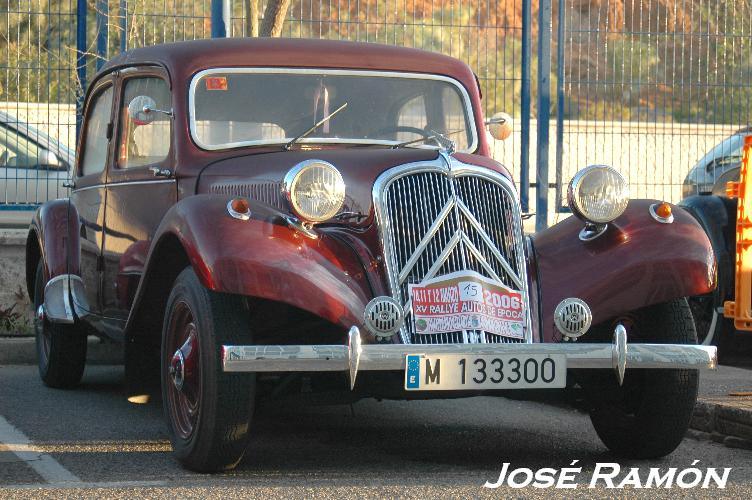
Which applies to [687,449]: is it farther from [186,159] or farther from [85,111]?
[85,111]

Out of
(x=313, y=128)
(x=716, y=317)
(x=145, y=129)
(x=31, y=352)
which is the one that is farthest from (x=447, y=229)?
(x=31, y=352)

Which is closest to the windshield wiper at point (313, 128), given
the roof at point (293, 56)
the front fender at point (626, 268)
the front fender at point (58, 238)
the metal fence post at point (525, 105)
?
the roof at point (293, 56)

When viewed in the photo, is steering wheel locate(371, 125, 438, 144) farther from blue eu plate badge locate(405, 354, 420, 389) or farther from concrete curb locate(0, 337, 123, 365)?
concrete curb locate(0, 337, 123, 365)

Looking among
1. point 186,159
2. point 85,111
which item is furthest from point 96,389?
point 186,159

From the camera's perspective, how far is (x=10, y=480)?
5.04m

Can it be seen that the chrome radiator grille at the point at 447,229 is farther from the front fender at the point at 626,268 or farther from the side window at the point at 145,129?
the side window at the point at 145,129

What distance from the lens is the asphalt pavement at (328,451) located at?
16.1ft

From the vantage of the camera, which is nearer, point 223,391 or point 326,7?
point 223,391

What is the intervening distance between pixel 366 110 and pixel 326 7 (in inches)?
167

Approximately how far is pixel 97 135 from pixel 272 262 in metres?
2.89

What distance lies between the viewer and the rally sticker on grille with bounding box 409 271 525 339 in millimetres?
5184

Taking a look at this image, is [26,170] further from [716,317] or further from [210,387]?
[210,387]

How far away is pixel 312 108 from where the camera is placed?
6582mm

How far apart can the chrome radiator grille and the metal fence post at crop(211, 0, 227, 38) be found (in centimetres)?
517
